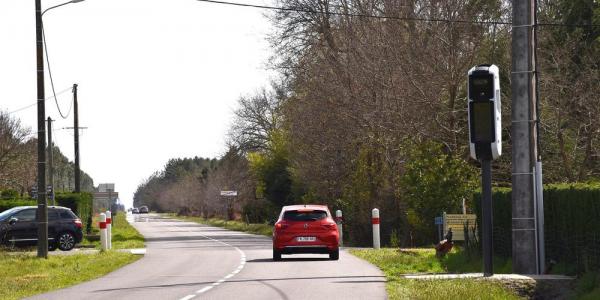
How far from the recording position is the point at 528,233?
1925 centimetres

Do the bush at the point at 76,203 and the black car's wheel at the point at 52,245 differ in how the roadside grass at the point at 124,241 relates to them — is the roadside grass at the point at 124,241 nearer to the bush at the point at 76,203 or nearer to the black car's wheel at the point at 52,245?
the bush at the point at 76,203

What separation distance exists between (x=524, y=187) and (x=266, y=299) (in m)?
5.32

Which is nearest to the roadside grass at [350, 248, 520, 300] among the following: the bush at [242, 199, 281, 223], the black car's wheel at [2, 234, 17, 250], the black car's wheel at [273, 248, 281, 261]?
the black car's wheel at [273, 248, 281, 261]

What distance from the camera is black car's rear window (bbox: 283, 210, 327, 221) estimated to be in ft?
99.5

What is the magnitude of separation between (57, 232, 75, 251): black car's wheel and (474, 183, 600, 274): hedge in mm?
22598

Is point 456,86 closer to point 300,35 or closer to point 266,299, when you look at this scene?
point 300,35

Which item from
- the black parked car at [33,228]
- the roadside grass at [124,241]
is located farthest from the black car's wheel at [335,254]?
the black parked car at [33,228]

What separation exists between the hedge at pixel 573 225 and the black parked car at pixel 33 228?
22.6 metres

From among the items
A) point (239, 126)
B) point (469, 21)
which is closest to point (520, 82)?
point (469, 21)

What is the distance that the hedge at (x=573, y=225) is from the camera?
59.9ft

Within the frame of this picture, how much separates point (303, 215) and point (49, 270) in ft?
23.8

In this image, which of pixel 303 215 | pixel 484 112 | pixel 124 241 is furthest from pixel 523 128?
pixel 124 241

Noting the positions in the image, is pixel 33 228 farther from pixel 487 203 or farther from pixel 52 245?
pixel 487 203

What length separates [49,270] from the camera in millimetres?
26984
